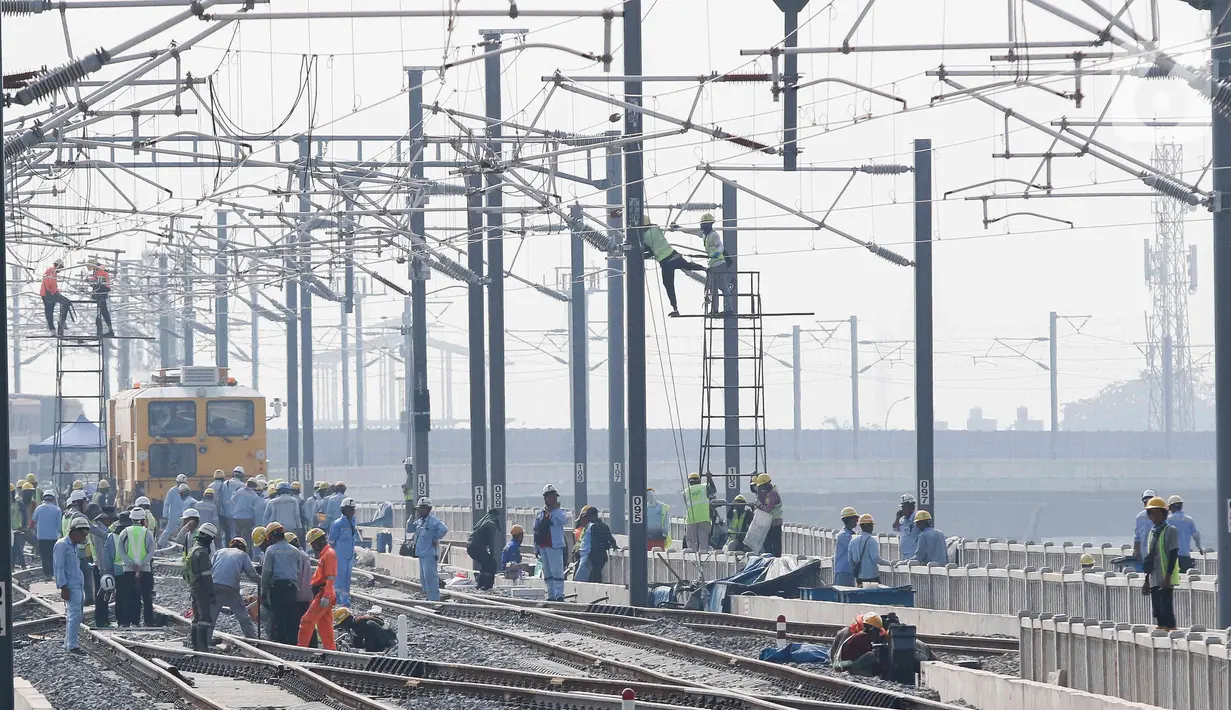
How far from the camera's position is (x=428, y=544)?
2534 centimetres

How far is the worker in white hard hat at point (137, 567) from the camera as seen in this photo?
22.0 m

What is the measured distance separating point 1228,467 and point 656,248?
8.88m

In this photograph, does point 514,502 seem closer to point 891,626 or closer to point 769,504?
point 769,504

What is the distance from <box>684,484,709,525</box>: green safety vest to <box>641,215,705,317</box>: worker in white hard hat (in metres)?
2.81

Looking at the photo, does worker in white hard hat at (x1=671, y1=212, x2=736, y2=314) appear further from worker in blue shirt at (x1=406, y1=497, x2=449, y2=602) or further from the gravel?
the gravel

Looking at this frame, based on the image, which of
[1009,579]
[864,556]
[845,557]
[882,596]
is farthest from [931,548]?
[882,596]

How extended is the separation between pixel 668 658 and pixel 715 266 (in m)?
7.94

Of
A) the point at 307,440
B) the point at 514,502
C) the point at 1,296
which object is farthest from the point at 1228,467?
the point at 514,502

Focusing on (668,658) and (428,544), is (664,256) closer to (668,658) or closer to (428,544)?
(428,544)

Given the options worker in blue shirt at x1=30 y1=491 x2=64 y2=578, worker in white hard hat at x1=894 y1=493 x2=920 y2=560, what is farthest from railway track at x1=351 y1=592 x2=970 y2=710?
worker in blue shirt at x1=30 y1=491 x2=64 y2=578

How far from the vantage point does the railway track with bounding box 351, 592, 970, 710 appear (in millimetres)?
15531

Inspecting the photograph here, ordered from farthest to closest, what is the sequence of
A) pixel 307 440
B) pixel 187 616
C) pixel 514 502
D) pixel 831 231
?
1. pixel 514 502
2. pixel 307 440
3. pixel 831 231
4. pixel 187 616

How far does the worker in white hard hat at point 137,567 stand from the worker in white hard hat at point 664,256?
6.94 m

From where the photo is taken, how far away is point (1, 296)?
32.4 feet
